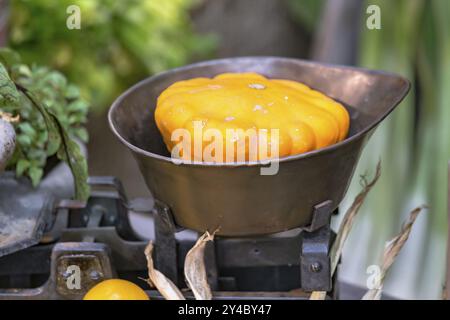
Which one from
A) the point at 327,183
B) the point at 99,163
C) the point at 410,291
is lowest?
the point at 410,291

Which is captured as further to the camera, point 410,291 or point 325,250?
point 410,291

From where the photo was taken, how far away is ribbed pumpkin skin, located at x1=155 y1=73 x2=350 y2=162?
1.10 meters

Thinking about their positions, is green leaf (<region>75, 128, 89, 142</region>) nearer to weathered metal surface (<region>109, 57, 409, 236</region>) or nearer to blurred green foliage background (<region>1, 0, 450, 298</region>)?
weathered metal surface (<region>109, 57, 409, 236</region>)

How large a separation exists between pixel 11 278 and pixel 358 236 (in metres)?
1.67

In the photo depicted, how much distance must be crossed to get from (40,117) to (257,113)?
536 mm

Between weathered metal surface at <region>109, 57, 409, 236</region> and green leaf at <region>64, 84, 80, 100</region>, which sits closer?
weathered metal surface at <region>109, 57, 409, 236</region>

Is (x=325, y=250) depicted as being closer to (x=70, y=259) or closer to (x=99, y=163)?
(x=70, y=259)

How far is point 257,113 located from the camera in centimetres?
113

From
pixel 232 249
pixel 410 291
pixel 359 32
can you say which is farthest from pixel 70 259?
pixel 359 32

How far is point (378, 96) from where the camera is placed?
1262 millimetres

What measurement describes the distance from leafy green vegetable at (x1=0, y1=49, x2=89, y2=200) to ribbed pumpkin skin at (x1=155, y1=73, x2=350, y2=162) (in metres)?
0.22

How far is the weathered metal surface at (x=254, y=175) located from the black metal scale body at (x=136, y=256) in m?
0.05

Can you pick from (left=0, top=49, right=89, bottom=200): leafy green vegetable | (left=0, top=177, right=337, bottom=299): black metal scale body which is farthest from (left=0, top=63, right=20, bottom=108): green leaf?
(left=0, top=177, right=337, bottom=299): black metal scale body

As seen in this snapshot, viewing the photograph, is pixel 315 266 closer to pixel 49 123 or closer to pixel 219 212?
pixel 219 212
